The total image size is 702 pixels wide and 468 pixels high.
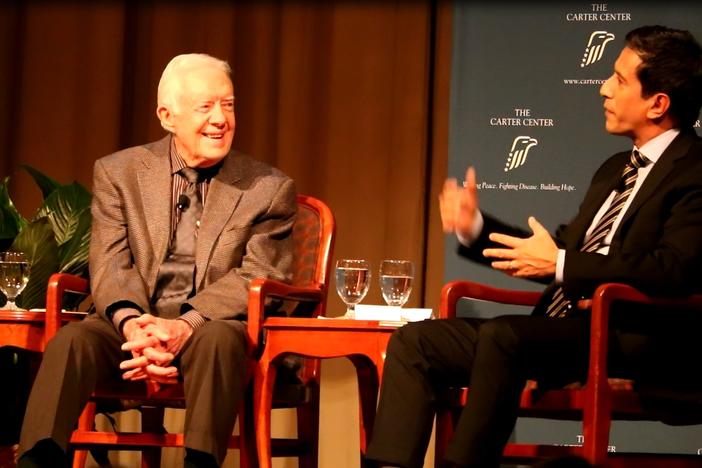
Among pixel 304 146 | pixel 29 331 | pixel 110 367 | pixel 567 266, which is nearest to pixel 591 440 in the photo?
pixel 567 266

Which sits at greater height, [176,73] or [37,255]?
[176,73]

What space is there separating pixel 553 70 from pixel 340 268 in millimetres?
1679

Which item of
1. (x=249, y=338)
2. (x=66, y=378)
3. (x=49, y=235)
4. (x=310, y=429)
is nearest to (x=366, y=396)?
(x=310, y=429)

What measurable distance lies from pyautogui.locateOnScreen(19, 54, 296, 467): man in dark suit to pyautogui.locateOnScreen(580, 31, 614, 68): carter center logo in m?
1.57

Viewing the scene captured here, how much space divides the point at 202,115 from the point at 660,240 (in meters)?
1.48

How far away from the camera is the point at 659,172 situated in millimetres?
2971

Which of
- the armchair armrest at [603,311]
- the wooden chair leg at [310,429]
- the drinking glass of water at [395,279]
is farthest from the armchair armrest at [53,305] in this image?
the armchair armrest at [603,311]

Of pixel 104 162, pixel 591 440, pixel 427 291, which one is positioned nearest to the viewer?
pixel 591 440

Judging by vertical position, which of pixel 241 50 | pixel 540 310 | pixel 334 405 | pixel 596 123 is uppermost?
pixel 241 50

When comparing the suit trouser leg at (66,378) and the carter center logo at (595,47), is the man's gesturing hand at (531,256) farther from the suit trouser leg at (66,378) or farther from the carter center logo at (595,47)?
the carter center logo at (595,47)

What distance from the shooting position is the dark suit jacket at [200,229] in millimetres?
3283

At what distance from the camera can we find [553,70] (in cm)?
444

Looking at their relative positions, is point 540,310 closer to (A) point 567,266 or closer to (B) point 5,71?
(A) point 567,266

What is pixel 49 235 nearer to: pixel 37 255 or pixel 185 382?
pixel 37 255
